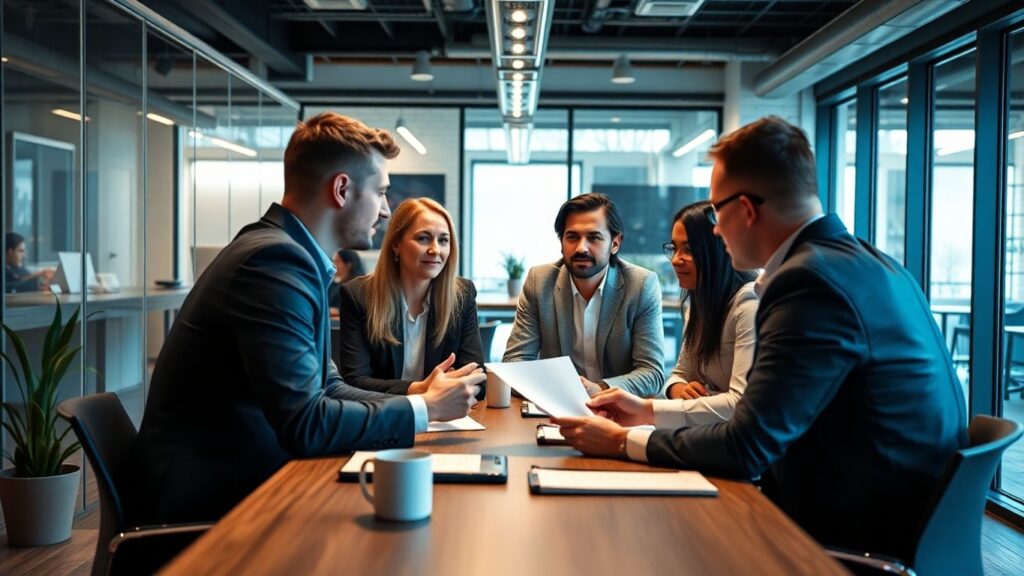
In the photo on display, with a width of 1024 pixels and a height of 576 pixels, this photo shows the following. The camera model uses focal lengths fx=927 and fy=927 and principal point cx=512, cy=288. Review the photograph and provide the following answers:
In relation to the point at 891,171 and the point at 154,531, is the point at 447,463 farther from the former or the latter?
the point at 891,171

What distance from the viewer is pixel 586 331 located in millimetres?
3334

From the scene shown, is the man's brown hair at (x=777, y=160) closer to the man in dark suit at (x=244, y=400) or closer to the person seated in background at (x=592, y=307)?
the man in dark suit at (x=244, y=400)

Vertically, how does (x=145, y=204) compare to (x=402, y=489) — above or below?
above

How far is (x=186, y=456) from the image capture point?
6.04 feet

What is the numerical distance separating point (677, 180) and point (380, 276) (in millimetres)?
6393

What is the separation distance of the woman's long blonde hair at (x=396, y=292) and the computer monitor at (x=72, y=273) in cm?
159

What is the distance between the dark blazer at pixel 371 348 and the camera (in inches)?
124

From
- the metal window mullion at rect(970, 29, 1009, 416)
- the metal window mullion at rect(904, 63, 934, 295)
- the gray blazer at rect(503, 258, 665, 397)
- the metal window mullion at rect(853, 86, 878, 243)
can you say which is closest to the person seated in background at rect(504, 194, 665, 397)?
the gray blazer at rect(503, 258, 665, 397)

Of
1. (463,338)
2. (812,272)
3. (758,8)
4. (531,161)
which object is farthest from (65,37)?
(531,161)

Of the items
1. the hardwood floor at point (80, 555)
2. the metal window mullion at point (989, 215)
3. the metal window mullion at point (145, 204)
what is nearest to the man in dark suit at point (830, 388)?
the hardwood floor at point (80, 555)

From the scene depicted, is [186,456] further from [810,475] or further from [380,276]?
[380,276]

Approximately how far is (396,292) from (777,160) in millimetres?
1757

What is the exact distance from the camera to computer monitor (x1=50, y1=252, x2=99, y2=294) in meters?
4.01

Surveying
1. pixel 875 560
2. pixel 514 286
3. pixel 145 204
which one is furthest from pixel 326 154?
pixel 514 286
